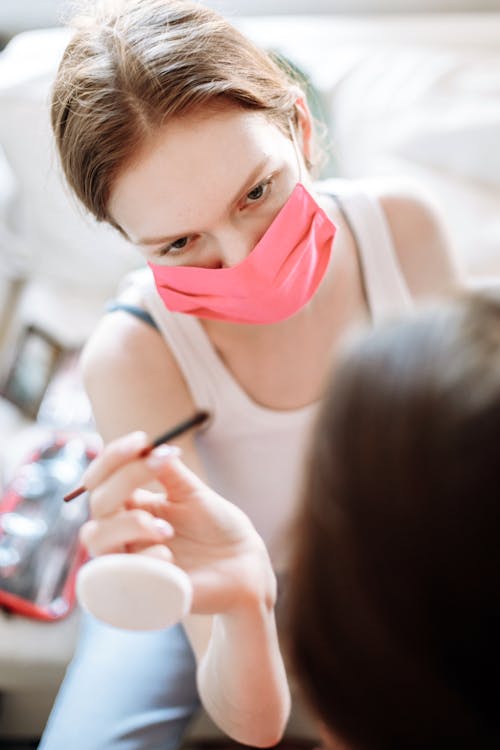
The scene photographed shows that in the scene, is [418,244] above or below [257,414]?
above

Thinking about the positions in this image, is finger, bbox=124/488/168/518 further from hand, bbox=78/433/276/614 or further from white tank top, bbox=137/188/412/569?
white tank top, bbox=137/188/412/569

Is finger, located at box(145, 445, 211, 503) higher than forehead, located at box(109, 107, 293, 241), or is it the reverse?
forehead, located at box(109, 107, 293, 241)

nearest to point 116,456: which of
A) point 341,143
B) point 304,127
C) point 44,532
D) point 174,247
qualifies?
point 174,247

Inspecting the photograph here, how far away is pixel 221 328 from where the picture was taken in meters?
0.98

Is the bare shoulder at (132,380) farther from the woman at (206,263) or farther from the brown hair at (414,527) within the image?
the brown hair at (414,527)

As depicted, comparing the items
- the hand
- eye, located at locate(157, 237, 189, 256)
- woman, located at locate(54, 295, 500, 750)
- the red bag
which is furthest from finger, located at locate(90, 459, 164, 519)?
the red bag

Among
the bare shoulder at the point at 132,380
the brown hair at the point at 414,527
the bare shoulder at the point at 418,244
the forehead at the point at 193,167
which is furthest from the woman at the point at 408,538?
the bare shoulder at the point at 418,244

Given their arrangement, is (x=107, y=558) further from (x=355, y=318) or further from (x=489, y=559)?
(x=355, y=318)

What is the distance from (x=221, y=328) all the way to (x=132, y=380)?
14 centimetres

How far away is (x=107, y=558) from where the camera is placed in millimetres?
600

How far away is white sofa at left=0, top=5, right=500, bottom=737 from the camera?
49.3 inches

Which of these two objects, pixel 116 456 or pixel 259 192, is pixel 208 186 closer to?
pixel 259 192

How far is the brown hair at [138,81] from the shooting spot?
750 mm

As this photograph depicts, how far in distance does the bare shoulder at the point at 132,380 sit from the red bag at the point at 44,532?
0.34 metres
